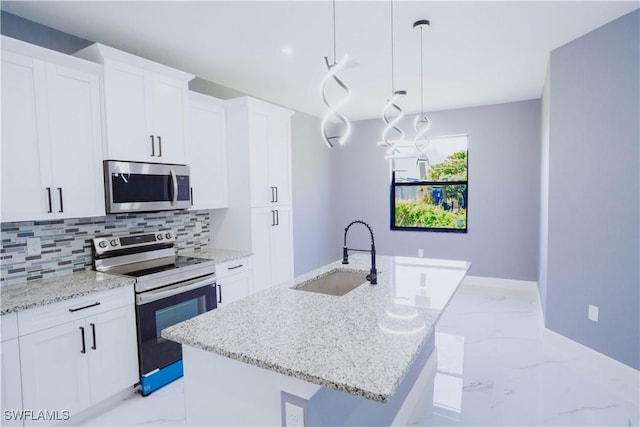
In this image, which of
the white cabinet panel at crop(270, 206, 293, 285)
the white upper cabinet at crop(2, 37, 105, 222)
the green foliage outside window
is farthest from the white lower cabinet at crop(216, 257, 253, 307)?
the green foliage outside window

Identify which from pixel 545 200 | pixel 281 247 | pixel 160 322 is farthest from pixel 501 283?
pixel 160 322

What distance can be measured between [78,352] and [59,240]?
2.80 feet

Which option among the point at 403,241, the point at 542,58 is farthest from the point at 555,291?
the point at 403,241

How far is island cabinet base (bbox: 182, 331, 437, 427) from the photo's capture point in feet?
4.03

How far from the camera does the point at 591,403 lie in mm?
2357

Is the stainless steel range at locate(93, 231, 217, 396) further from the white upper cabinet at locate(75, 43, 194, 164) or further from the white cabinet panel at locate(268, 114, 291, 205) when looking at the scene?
the white cabinet panel at locate(268, 114, 291, 205)

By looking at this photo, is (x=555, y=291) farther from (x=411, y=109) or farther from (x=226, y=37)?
(x=226, y=37)

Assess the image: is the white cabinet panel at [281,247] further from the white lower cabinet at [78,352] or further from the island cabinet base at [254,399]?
the island cabinet base at [254,399]

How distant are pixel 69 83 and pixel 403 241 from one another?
4734 millimetres

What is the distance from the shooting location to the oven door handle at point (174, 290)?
243 cm

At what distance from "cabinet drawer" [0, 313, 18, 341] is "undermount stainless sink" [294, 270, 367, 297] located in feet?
5.52

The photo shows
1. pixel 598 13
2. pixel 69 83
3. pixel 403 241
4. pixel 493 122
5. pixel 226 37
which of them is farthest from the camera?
pixel 403 241

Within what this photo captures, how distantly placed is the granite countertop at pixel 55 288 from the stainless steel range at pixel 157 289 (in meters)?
0.14

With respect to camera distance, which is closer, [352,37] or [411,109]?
→ [352,37]
